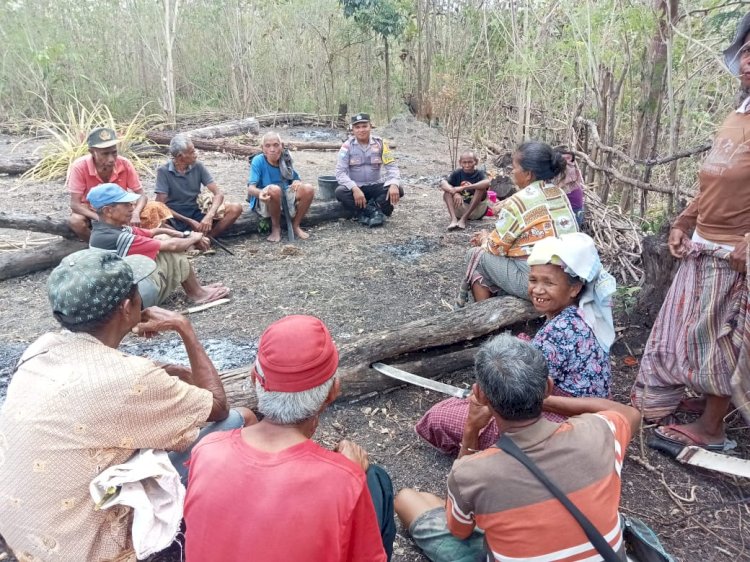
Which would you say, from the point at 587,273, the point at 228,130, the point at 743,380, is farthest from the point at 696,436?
the point at 228,130

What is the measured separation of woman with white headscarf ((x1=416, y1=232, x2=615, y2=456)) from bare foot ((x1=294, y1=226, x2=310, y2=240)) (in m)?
3.58

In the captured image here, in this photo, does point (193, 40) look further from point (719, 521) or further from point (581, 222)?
point (719, 521)

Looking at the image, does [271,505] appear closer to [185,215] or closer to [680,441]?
[680,441]

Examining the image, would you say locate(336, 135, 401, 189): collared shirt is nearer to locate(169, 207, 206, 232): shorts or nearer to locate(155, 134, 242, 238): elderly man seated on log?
locate(155, 134, 242, 238): elderly man seated on log

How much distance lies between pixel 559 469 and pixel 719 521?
130 centimetres

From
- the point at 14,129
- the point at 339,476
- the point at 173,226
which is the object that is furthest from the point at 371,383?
the point at 14,129

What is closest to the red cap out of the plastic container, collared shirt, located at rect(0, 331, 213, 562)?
collared shirt, located at rect(0, 331, 213, 562)

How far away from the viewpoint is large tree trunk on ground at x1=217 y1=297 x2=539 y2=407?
296cm

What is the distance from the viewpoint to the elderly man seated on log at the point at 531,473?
1.48 m

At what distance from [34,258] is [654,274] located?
4.79 m

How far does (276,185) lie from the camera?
5.61 m

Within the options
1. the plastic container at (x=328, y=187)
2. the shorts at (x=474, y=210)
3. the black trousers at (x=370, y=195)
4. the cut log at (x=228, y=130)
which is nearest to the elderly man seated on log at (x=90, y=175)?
Answer: the black trousers at (x=370, y=195)

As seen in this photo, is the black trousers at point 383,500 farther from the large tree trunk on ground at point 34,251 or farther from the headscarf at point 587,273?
the large tree trunk on ground at point 34,251

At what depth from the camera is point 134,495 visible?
5.40 feet
